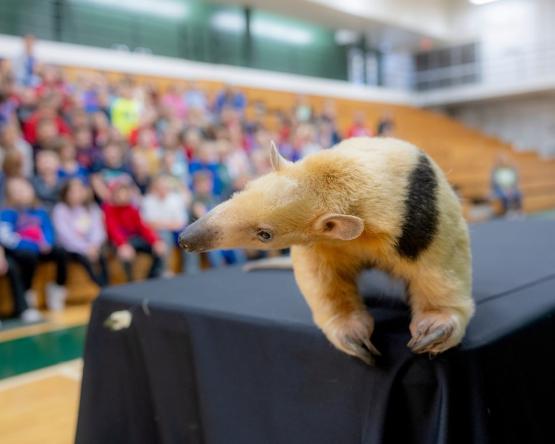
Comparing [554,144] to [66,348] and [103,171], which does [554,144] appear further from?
[66,348]

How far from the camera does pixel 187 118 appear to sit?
284 inches

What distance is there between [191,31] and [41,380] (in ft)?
36.6

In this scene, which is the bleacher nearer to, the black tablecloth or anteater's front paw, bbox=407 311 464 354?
the black tablecloth

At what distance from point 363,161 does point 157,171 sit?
4547 millimetres

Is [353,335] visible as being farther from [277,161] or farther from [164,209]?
[164,209]

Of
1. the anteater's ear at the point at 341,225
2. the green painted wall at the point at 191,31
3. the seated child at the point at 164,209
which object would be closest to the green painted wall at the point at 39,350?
the seated child at the point at 164,209

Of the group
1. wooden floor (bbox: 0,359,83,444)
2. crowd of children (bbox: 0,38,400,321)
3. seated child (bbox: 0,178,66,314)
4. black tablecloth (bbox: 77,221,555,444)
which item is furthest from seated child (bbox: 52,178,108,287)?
black tablecloth (bbox: 77,221,555,444)

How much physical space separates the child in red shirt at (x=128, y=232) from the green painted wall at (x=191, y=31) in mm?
6557

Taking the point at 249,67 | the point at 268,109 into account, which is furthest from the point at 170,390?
the point at 249,67

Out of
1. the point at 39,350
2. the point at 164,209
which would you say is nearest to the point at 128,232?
the point at 164,209

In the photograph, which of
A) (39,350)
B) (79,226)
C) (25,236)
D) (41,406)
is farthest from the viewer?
(79,226)

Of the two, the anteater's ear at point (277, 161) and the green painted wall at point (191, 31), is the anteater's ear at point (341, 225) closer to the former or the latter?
the anteater's ear at point (277, 161)

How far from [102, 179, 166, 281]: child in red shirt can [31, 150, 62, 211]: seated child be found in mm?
424

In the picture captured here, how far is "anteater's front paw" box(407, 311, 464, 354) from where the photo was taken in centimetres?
101
